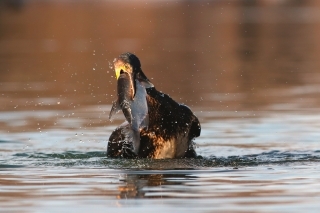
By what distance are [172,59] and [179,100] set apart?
9.80 metres

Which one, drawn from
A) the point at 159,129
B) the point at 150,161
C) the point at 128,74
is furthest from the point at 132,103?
the point at 150,161

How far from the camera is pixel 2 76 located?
2177 centimetres

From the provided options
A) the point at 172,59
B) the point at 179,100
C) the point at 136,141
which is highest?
the point at 172,59

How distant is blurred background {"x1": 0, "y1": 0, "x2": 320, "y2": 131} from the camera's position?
17.2 m

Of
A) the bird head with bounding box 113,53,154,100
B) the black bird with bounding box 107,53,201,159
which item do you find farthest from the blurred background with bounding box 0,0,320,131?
the bird head with bounding box 113,53,154,100

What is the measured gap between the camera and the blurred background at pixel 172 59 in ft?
56.3

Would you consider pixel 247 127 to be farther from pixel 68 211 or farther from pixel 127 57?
pixel 68 211

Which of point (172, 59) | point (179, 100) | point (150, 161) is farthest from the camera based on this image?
point (172, 59)

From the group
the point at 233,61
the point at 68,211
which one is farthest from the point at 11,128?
the point at 233,61

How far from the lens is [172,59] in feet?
88.0

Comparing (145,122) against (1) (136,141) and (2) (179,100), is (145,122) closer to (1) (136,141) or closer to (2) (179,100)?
(1) (136,141)

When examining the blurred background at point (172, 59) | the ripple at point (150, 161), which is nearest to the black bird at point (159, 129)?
the ripple at point (150, 161)

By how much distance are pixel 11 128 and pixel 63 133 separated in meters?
0.94

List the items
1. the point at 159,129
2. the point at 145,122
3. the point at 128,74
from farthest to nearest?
the point at 159,129 → the point at 145,122 → the point at 128,74
